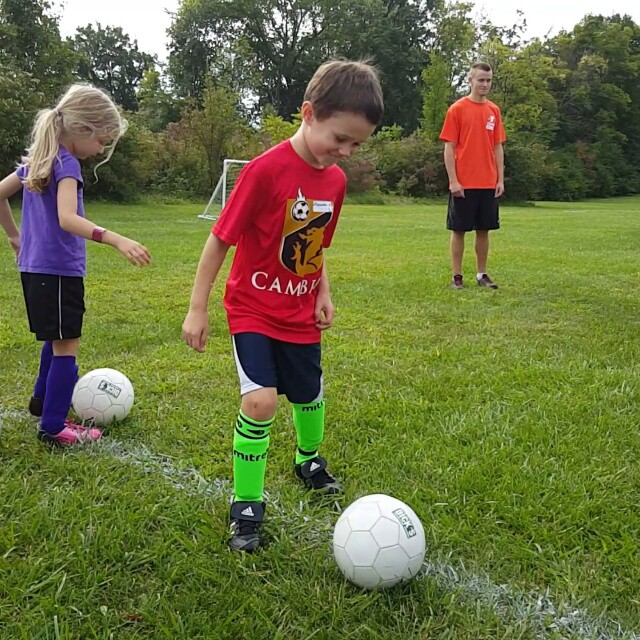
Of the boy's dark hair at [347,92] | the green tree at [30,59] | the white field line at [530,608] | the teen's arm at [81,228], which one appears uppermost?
the green tree at [30,59]

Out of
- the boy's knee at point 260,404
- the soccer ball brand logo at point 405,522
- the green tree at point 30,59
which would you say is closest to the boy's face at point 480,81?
the boy's knee at point 260,404

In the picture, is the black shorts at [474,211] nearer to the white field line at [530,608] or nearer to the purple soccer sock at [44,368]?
the purple soccer sock at [44,368]

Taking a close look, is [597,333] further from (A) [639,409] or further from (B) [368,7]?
(B) [368,7]

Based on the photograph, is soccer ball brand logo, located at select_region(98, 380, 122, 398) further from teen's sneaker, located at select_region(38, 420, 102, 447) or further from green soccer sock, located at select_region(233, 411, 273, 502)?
green soccer sock, located at select_region(233, 411, 273, 502)

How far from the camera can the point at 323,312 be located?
2.46 meters

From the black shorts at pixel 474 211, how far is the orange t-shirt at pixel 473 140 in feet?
0.29

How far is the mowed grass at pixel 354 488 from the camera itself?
73.0 inches

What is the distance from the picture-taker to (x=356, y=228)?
14398 mm

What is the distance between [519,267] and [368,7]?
162ft

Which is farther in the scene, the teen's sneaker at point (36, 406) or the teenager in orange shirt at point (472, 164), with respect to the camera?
the teenager in orange shirt at point (472, 164)

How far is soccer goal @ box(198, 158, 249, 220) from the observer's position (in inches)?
675

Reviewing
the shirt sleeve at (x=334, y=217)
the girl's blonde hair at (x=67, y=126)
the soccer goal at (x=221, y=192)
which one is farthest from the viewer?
the soccer goal at (x=221, y=192)

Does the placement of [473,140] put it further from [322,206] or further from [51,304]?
[51,304]

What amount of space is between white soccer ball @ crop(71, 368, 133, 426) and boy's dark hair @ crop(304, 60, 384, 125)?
5.76 ft
